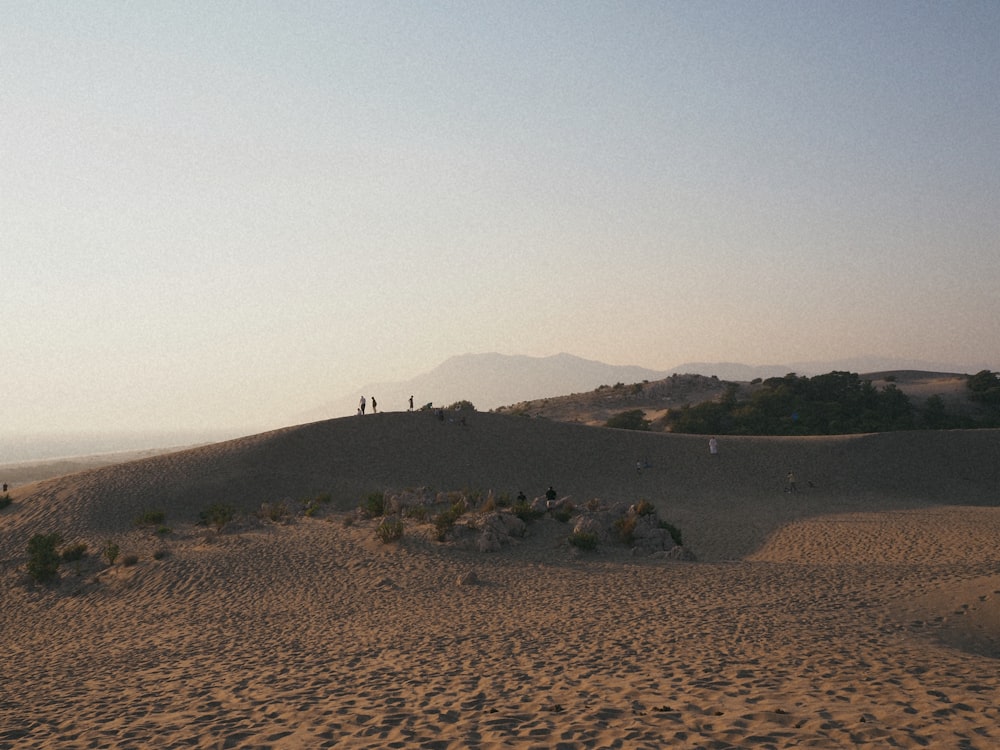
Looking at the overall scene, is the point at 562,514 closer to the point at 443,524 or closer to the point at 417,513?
the point at 443,524

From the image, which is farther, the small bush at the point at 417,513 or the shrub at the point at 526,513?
the small bush at the point at 417,513

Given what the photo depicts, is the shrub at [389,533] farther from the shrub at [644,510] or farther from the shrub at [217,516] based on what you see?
the shrub at [644,510]

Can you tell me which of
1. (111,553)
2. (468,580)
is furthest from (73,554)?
(468,580)

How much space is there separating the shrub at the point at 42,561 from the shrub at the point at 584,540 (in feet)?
55.5

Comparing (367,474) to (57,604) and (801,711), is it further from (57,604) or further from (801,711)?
(801,711)

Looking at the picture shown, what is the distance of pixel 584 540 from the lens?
22.2m

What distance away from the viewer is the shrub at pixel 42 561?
22000 millimetres

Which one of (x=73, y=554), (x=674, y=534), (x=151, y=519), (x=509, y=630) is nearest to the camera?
(x=509, y=630)

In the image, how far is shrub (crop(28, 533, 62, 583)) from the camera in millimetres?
22000

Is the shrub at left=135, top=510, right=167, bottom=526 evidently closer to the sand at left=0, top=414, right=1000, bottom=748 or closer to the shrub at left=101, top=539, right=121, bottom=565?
the sand at left=0, top=414, right=1000, bottom=748

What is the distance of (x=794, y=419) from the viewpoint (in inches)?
2164

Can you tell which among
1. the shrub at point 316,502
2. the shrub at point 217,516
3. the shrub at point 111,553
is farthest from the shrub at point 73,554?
the shrub at point 316,502

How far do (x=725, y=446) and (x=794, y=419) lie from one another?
1536 centimetres

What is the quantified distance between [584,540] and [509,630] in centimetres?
859
